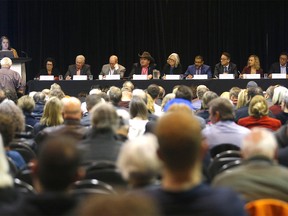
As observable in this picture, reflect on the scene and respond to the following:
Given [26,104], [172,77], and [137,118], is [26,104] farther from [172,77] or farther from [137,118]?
[172,77]

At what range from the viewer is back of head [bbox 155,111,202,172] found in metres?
2.74

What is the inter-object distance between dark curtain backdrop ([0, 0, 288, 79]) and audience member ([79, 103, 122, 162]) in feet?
40.5

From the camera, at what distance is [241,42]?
1731 centimetres

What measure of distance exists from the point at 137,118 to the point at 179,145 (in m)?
4.12

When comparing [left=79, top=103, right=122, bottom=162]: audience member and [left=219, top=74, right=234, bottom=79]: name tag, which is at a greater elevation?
[left=219, top=74, right=234, bottom=79]: name tag

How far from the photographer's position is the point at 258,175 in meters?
3.45

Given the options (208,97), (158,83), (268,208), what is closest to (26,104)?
(208,97)

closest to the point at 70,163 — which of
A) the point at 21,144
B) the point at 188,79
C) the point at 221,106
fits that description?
the point at 21,144

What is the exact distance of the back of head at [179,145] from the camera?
274 centimetres

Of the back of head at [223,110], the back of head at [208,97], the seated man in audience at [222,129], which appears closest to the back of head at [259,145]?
the seated man in audience at [222,129]

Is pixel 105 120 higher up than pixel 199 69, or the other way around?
pixel 199 69

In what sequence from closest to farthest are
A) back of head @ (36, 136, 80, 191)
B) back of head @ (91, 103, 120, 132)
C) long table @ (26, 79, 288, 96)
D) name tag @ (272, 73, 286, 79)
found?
back of head @ (36, 136, 80, 191) < back of head @ (91, 103, 120, 132) < long table @ (26, 79, 288, 96) < name tag @ (272, 73, 286, 79)

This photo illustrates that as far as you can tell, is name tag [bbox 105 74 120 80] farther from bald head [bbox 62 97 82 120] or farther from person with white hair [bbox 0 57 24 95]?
bald head [bbox 62 97 82 120]

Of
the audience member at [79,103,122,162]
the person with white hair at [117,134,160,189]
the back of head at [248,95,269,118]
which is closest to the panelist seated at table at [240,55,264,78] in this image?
the back of head at [248,95,269,118]
